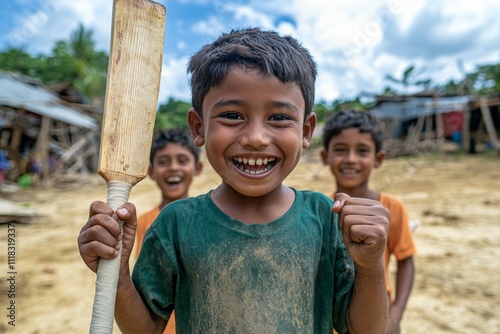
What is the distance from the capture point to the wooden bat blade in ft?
3.10

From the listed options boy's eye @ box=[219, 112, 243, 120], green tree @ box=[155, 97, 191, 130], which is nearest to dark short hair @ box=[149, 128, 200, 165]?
boy's eye @ box=[219, 112, 243, 120]

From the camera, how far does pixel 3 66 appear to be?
19688 mm

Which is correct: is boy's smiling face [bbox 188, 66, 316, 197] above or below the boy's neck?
above

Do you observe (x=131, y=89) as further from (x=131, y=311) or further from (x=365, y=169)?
(x=365, y=169)

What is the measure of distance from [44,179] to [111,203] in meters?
11.6

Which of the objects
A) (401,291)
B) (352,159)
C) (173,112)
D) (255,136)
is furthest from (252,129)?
(173,112)

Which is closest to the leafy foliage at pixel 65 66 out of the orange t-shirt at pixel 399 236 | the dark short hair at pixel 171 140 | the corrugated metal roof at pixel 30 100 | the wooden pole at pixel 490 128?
the corrugated metal roof at pixel 30 100

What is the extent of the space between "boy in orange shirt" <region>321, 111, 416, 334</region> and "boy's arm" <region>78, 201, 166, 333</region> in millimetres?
1408

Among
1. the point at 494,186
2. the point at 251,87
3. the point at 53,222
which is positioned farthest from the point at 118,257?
the point at 494,186

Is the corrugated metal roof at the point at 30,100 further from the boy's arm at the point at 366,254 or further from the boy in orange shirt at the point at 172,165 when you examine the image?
the boy's arm at the point at 366,254

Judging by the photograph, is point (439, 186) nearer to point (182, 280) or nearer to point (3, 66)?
point (182, 280)

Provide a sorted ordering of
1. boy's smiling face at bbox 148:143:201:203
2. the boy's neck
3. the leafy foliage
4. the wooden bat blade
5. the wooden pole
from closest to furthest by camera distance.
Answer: the wooden bat blade < the boy's neck < boy's smiling face at bbox 148:143:201:203 < the wooden pole < the leafy foliage

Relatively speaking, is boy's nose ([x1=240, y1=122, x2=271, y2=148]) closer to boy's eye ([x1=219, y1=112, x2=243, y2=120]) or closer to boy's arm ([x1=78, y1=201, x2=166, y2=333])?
boy's eye ([x1=219, y1=112, x2=243, y2=120])

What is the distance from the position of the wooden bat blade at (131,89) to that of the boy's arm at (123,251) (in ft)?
0.37
